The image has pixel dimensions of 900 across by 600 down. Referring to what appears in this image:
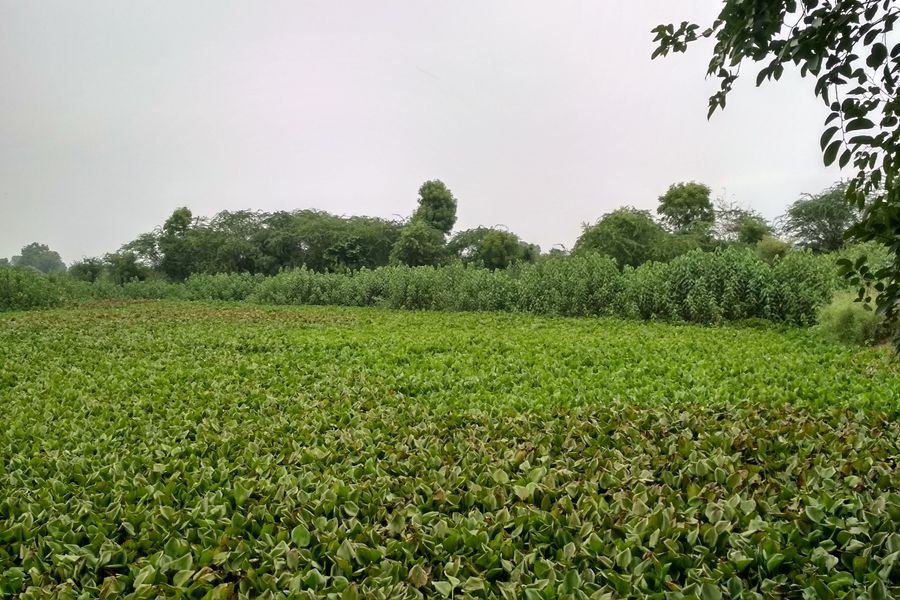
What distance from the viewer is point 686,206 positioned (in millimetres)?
23328

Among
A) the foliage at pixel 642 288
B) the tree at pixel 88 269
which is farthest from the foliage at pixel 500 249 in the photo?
the tree at pixel 88 269

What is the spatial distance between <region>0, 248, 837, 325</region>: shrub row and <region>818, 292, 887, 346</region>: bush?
197cm

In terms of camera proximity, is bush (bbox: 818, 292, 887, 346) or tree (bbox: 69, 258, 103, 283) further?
tree (bbox: 69, 258, 103, 283)

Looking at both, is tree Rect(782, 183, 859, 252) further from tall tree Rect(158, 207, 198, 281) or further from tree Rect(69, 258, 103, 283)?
tree Rect(69, 258, 103, 283)

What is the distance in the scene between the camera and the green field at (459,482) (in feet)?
5.86

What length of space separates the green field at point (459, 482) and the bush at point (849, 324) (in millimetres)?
1738

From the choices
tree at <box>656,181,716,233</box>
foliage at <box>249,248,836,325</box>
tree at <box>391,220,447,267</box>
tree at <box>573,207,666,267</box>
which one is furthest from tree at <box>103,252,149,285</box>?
tree at <box>656,181,716,233</box>

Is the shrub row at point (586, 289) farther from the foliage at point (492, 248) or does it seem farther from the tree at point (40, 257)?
the tree at point (40, 257)

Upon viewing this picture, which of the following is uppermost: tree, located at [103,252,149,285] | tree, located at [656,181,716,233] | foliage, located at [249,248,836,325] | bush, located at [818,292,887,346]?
tree, located at [656,181,716,233]

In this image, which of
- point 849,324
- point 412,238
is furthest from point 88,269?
point 849,324

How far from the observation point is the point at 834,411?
3.45 meters

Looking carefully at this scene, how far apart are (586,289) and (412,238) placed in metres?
11.8

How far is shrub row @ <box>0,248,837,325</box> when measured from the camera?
9.90 metres

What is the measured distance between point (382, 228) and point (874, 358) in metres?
22.7
